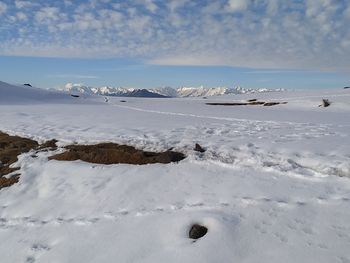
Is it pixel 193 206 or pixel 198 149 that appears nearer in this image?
pixel 193 206

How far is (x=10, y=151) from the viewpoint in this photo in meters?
15.7

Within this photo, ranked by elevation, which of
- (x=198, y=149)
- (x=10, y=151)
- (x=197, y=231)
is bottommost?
(x=10, y=151)

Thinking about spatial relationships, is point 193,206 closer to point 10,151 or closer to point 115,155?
point 115,155

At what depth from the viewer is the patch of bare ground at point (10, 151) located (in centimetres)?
1304

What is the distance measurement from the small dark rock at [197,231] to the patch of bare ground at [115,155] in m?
4.36

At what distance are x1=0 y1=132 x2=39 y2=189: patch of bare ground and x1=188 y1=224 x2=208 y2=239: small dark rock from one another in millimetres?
7284

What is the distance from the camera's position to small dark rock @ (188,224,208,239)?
8109mm

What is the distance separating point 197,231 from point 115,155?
20.1 ft

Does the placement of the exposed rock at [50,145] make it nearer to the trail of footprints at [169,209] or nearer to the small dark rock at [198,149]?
the trail of footprints at [169,209]

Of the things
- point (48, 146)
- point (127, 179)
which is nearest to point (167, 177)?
point (127, 179)

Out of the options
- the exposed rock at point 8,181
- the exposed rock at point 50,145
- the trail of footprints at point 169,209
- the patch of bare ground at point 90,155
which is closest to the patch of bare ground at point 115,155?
the patch of bare ground at point 90,155

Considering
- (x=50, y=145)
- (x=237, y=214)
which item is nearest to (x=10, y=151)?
(x=50, y=145)

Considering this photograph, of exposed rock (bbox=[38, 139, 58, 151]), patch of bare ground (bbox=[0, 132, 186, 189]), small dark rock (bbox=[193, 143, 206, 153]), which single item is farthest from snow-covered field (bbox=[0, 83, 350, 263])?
exposed rock (bbox=[38, 139, 58, 151])

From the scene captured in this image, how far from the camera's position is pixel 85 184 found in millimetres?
11719
